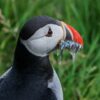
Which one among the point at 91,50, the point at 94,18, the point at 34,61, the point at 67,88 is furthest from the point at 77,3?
the point at 34,61

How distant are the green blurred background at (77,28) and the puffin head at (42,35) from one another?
929 millimetres

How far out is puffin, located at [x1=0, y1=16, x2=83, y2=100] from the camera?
3334 millimetres

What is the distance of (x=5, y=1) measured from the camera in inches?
197

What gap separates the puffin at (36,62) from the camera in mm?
3334

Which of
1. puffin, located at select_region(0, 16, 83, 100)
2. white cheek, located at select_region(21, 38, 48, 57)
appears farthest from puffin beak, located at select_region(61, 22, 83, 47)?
white cheek, located at select_region(21, 38, 48, 57)

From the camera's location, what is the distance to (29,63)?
3432mm

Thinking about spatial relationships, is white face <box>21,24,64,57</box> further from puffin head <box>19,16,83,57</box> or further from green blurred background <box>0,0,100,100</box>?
green blurred background <box>0,0,100,100</box>

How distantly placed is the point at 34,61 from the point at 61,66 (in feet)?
3.29

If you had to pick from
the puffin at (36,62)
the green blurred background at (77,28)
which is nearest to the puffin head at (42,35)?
the puffin at (36,62)

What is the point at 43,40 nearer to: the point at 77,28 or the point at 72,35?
the point at 72,35

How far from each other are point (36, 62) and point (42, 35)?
0.18 m

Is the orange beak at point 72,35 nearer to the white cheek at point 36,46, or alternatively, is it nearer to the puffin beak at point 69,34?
the puffin beak at point 69,34

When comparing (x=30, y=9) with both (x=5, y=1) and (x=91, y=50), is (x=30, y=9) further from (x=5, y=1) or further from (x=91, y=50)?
(x=91, y=50)

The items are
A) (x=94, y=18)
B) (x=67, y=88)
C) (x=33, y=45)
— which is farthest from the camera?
(x=94, y=18)
